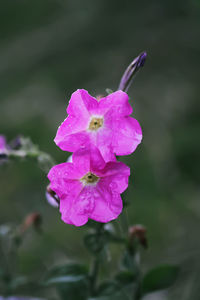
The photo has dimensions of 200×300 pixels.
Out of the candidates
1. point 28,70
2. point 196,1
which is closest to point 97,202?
point 196,1

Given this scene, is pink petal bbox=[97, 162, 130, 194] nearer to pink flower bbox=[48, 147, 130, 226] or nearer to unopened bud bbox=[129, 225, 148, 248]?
pink flower bbox=[48, 147, 130, 226]

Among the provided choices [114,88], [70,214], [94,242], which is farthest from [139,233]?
[114,88]

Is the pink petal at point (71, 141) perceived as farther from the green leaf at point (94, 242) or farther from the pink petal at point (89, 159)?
the green leaf at point (94, 242)

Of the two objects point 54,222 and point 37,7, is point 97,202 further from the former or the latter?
point 37,7

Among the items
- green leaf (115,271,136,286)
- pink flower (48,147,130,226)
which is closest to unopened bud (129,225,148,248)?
green leaf (115,271,136,286)

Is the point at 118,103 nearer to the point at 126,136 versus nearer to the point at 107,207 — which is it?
the point at 126,136

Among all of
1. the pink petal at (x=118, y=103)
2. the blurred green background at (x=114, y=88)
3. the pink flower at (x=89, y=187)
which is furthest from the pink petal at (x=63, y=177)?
the blurred green background at (x=114, y=88)
